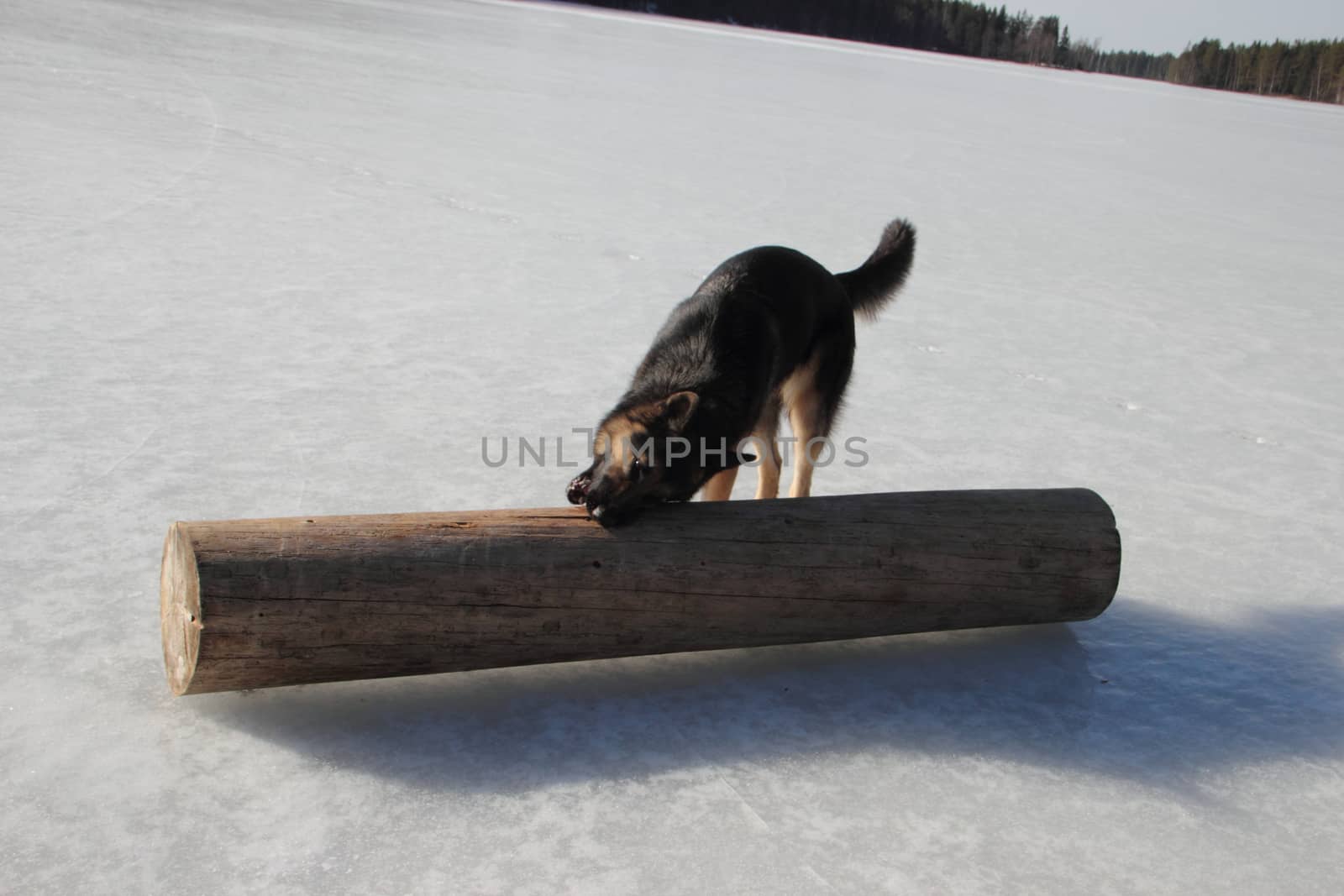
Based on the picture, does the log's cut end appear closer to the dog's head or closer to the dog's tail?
the dog's head

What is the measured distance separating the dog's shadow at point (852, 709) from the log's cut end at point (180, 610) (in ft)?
0.44

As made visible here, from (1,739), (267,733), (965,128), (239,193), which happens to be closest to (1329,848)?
(267,733)

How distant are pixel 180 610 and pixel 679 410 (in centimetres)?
140

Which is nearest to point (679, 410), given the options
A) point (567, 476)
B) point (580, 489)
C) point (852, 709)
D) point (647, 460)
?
point (647, 460)

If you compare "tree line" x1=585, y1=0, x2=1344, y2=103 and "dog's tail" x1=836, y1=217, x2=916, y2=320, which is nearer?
"dog's tail" x1=836, y1=217, x2=916, y2=320

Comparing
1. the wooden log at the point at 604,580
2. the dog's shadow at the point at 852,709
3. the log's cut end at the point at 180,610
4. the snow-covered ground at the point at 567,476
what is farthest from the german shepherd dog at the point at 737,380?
the log's cut end at the point at 180,610

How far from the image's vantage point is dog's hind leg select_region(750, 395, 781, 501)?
4.35 m

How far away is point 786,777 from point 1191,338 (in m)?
5.35

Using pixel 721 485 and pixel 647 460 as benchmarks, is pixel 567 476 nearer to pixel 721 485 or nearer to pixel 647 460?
pixel 721 485

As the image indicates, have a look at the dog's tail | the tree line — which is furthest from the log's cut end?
the tree line

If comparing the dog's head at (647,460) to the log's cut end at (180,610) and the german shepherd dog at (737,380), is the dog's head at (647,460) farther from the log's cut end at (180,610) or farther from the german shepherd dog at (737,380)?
the log's cut end at (180,610)

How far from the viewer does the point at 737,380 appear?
11.8ft

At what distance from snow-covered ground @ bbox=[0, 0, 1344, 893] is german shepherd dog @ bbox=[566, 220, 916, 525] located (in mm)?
392

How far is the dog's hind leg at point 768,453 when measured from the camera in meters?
4.35
